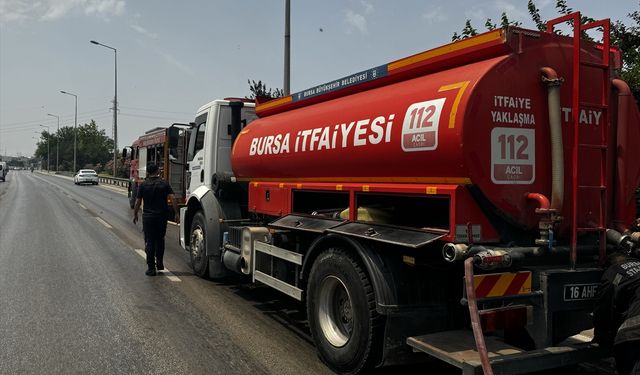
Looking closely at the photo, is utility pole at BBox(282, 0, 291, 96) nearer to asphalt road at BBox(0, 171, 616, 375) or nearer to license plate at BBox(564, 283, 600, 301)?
asphalt road at BBox(0, 171, 616, 375)

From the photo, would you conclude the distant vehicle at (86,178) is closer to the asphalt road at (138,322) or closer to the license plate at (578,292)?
the asphalt road at (138,322)

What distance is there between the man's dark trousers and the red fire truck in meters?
4.19

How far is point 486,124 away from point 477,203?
0.54 metres

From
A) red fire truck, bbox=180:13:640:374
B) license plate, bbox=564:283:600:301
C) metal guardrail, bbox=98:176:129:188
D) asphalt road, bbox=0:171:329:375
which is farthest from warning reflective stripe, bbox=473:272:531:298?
A: metal guardrail, bbox=98:176:129:188

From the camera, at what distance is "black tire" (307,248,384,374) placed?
12.9ft

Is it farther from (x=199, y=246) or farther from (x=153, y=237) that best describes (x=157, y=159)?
(x=199, y=246)

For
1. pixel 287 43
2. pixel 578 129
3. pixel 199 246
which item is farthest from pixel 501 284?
pixel 287 43

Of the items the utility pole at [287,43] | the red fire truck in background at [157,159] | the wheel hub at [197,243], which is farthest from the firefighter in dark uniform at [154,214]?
the utility pole at [287,43]

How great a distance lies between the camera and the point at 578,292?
3.47 m

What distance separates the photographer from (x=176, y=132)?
902cm

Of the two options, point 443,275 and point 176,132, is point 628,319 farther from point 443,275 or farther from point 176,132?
point 176,132

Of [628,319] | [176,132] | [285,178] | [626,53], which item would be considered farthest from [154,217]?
[626,53]

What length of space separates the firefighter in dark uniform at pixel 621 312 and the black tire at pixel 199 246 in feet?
18.2

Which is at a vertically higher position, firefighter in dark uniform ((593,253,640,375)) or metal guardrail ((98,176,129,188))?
metal guardrail ((98,176,129,188))
